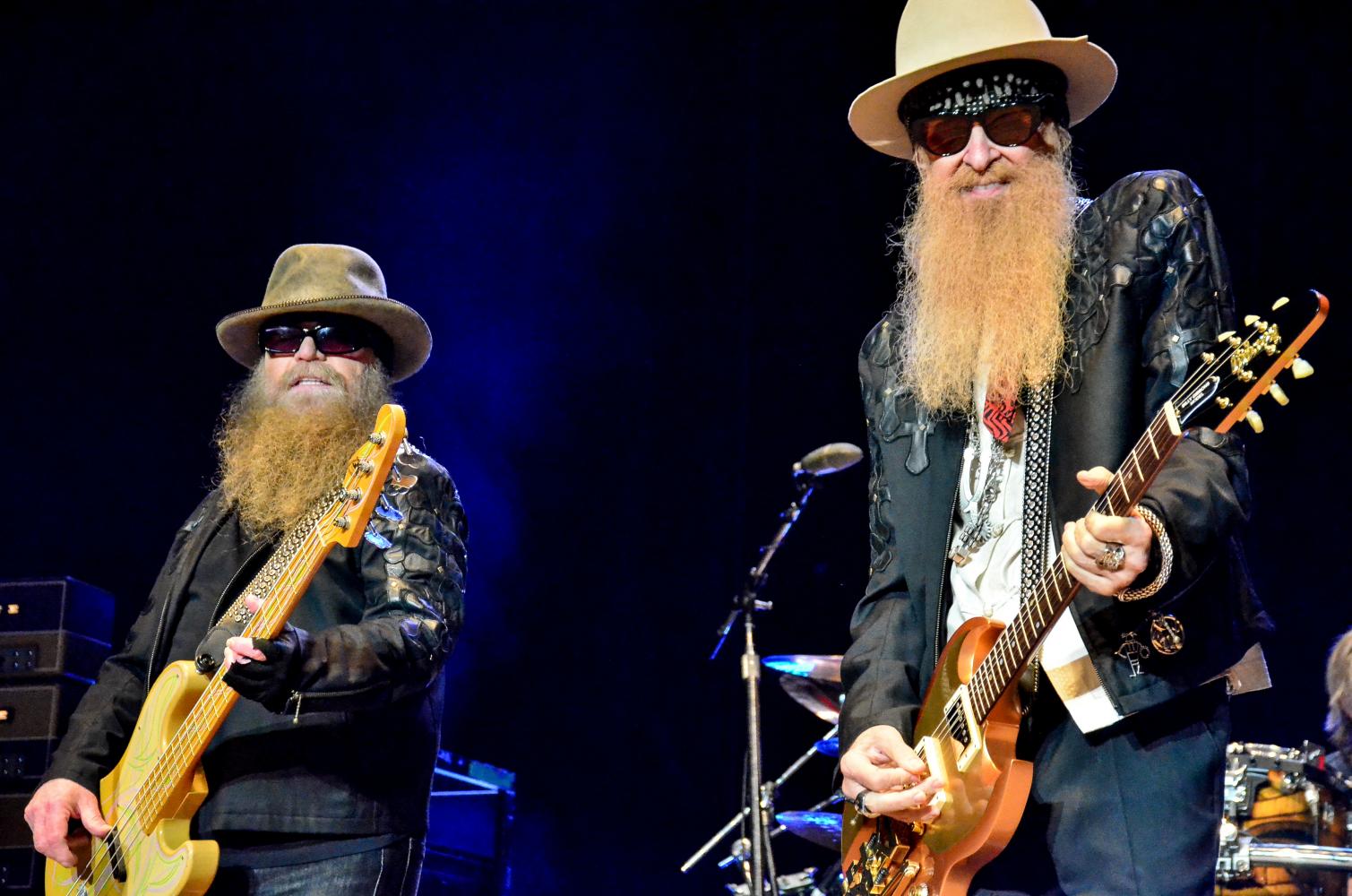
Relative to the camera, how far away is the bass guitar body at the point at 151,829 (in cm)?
328

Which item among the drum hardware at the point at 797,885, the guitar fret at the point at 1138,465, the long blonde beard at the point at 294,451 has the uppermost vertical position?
the long blonde beard at the point at 294,451

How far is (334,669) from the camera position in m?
3.22

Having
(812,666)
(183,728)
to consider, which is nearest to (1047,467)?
(183,728)

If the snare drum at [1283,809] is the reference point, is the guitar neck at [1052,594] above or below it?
above

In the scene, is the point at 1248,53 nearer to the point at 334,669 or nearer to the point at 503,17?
the point at 503,17

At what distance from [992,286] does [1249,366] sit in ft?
2.64

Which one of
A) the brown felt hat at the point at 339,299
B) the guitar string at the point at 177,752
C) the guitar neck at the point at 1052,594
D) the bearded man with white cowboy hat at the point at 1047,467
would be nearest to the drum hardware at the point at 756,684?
the brown felt hat at the point at 339,299

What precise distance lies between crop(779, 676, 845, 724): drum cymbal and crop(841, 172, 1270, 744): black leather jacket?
2974 mm

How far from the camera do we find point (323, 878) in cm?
337

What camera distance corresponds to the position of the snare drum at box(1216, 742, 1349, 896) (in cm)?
575

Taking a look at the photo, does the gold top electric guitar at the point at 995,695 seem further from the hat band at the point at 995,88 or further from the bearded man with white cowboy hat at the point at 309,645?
the bearded man with white cowboy hat at the point at 309,645

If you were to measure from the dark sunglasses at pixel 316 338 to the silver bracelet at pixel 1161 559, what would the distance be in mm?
2826

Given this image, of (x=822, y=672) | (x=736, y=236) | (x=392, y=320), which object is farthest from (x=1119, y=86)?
(x=392, y=320)

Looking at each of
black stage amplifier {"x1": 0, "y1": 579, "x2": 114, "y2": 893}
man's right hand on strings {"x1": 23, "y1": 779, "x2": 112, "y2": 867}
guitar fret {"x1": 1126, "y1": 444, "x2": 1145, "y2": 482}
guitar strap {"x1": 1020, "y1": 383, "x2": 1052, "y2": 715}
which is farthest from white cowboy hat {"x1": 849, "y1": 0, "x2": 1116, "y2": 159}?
black stage amplifier {"x1": 0, "y1": 579, "x2": 114, "y2": 893}
